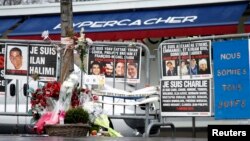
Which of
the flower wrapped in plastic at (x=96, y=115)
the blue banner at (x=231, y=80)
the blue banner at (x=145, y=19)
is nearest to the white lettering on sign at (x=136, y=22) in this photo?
the blue banner at (x=145, y=19)

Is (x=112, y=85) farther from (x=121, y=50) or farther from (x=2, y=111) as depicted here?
(x=2, y=111)

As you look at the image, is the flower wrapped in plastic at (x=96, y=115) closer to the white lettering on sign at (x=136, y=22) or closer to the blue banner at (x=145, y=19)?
the blue banner at (x=145, y=19)

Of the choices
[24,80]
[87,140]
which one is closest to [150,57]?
[24,80]

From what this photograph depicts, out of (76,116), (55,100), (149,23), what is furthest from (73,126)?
(149,23)

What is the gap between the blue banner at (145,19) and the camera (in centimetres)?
1817

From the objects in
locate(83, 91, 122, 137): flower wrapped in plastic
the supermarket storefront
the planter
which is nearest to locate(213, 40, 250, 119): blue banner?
locate(83, 91, 122, 137): flower wrapped in plastic

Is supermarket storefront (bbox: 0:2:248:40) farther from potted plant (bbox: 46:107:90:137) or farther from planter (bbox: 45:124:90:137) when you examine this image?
planter (bbox: 45:124:90:137)

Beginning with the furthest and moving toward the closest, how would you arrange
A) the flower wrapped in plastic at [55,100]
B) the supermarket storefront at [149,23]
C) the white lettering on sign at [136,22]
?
the white lettering on sign at [136,22]
the supermarket storefront at [149,23]
the flower wrapped in plastic at [55,100]

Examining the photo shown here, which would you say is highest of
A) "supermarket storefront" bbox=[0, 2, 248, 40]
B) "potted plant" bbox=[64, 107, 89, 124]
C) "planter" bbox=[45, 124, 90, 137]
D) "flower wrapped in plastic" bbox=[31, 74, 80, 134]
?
"supermarket storefront" bbox=[0, 2, 248, 40]

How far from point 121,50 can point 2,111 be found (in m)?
2.24

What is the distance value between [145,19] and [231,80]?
27.7 ft

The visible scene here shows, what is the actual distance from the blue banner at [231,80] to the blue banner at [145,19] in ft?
21.3

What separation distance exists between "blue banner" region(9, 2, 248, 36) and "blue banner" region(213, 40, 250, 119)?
6.50 meters

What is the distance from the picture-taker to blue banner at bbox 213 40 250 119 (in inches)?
432
